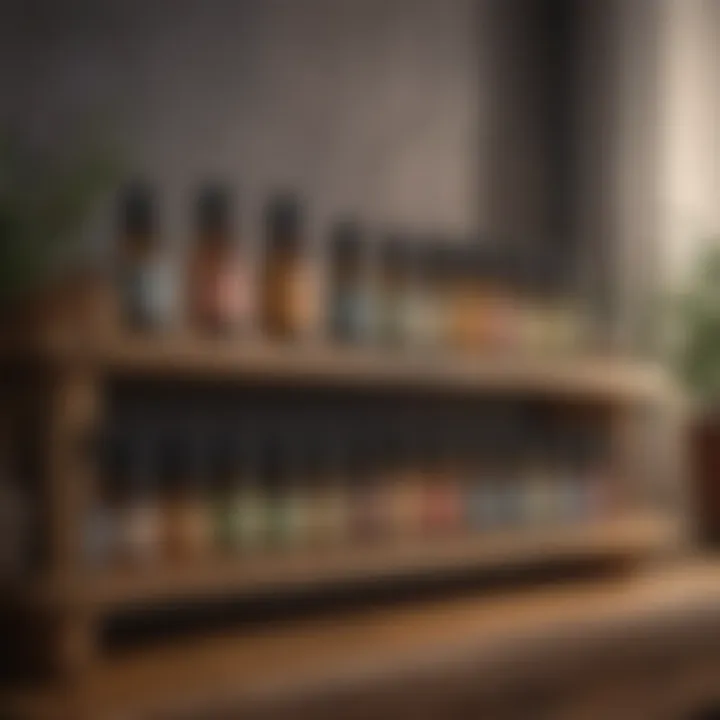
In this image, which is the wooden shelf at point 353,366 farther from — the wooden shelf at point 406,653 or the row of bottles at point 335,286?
the wooden shelf at point 406,653

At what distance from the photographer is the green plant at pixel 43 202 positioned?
1.33 meters

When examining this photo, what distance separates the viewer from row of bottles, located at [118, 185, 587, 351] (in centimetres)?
147

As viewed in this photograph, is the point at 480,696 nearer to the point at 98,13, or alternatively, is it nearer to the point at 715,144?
the point at 98,13

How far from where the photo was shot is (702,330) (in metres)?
2.36

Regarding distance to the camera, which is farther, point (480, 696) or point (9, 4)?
point (9, 4)

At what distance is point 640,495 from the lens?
2.44 metres

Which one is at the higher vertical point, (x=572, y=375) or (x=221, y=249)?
(x=221, y=249)

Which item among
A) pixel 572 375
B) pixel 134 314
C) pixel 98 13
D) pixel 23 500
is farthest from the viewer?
pixel 572 375

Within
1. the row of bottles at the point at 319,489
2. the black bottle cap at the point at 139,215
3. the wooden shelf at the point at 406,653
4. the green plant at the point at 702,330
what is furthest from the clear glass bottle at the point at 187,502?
the green plant at the point at 702,330

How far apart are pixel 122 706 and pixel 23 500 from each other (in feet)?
→ 0.91

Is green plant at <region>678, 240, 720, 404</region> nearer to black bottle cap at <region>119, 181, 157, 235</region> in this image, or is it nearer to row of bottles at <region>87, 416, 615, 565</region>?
row of bottles at <region>87, 416, 615, 565</region>

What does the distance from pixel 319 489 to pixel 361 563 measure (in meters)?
0.10

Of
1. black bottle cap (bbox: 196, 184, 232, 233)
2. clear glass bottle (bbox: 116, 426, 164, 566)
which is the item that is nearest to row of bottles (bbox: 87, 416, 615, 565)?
clear glass bottle (bbox: 116, 426, 164, 566)

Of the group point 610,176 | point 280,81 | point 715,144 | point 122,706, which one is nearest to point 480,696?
point 122,706
